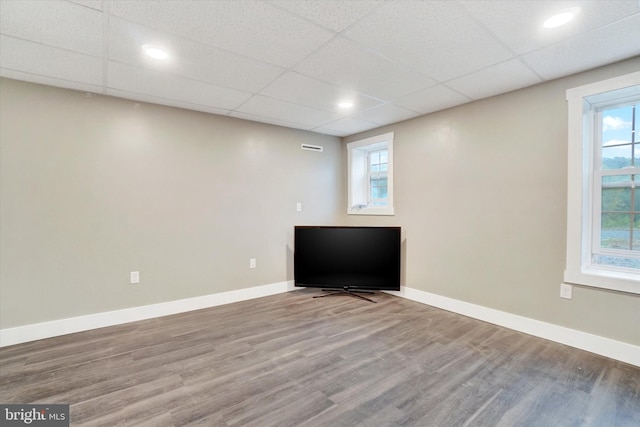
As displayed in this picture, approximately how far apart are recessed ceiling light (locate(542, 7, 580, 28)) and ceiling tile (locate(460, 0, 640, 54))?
0.10 feet

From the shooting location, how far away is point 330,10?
176cm

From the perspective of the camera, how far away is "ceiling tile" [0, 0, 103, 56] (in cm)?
174

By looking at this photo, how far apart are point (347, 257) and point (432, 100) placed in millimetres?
2235

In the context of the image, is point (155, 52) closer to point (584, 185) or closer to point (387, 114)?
point (387, 114)

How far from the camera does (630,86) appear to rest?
2.35 metres

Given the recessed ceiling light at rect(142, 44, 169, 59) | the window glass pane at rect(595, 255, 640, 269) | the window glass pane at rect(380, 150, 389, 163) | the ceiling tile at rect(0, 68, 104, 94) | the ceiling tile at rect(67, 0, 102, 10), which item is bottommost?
the window glass pane at rect(595, 255, 640, 269)

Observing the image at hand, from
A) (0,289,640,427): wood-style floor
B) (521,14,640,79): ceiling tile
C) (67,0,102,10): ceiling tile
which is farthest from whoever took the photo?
(521,14,640,79): ceiling tile

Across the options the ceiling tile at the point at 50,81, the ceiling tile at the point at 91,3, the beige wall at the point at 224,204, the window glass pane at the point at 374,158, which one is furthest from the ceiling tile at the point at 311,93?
the ceiling tile at the point at 50,81

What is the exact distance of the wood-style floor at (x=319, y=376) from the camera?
1.79m

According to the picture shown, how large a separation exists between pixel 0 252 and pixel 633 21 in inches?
205

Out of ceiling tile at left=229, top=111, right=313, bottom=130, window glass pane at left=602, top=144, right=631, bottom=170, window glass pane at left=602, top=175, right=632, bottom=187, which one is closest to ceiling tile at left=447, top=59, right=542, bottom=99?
window glass pane at left=602, top=144, right=631, bottom=170

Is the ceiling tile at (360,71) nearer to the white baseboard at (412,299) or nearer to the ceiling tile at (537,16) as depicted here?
the ceiling tile at (537,16)

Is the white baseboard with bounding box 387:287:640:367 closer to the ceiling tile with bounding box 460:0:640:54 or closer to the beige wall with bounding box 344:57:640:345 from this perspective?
the beige wall with bounding box 344:57:640:345

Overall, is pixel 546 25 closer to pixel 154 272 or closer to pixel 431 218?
pixel 431 218
